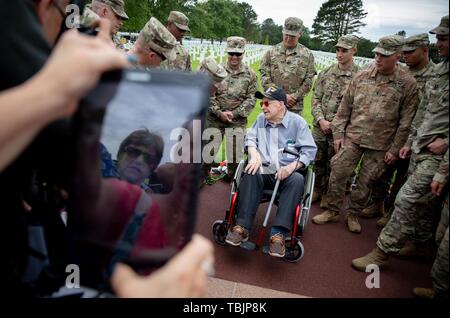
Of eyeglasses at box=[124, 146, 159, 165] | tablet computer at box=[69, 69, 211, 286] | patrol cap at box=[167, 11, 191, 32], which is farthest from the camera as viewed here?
patrol cap at box=[167, 11, 191, 32]

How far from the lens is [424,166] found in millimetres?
2627

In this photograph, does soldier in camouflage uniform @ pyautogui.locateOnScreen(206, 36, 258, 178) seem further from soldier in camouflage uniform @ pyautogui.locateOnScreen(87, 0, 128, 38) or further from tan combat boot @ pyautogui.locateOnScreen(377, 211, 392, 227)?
tan combat boot @ pyautogui.locateOnScreen(377, 211, 392, 227)

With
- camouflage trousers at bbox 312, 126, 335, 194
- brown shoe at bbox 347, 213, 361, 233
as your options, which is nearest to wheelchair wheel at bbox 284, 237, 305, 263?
brown shoe at bbox 347, 213, 361, 233

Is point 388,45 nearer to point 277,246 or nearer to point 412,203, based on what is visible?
point 412,203

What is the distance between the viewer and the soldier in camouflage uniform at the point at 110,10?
3717mm

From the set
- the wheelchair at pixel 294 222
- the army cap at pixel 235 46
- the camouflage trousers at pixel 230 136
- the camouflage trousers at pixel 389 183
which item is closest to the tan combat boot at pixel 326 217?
the camouflage trousers at pixel 389 183

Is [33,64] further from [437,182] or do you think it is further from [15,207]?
[437,182]

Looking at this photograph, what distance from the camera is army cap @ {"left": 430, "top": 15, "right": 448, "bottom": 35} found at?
265 cm

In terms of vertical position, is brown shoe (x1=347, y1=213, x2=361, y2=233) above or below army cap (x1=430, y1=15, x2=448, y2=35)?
below

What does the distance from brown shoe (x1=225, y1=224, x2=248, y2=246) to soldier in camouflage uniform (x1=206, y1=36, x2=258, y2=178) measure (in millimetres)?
1892

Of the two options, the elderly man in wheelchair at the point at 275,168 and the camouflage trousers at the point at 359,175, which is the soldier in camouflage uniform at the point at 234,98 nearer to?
the elderly man in wheelchair at the point at 275,168

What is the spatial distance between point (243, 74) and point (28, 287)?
4.22 metres

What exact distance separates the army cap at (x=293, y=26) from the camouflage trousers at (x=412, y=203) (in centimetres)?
294

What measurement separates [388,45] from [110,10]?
317cm
